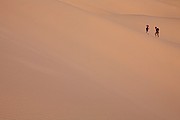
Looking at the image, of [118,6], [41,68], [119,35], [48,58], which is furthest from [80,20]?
[118,6]

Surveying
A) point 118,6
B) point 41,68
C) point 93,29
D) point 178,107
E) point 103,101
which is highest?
point 118,6

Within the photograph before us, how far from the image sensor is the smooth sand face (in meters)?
3.21

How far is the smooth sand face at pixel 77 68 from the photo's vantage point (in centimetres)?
321

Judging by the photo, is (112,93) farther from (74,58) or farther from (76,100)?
(74,58)

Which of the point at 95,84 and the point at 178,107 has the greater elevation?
the point at 95,84

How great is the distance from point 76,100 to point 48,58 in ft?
4.31

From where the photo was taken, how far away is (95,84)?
418 centimetres

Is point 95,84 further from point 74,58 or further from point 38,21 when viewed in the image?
point 38,21

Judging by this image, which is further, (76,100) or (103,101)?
(103,101)

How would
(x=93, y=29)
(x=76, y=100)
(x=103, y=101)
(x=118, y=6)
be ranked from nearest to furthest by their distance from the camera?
(x=76, y=100)
(x=103, y=101)
(x=93, y=29)
(x=118, y=6)

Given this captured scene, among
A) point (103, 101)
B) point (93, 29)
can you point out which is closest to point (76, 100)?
point (103, 101)

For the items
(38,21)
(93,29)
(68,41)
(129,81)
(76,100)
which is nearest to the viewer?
(76,100)

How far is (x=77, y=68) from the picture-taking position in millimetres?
4613

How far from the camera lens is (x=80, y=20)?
797 centimetres
